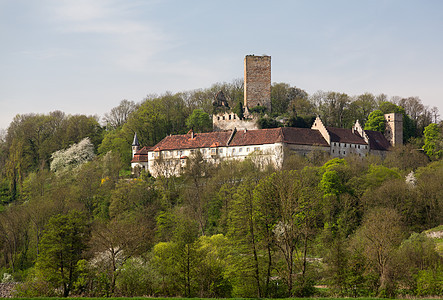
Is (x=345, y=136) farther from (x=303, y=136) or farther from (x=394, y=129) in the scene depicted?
(x=394, y=129)

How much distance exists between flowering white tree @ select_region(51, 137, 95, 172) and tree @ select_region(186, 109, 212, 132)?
44.2 ft

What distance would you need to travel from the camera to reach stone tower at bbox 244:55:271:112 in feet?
279

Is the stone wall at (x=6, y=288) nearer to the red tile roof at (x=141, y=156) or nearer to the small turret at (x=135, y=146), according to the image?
the red tile roof at (x=141, y=156)

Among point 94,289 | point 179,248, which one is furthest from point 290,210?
point 94,289

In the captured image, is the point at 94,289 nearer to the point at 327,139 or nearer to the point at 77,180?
the point at 77,180

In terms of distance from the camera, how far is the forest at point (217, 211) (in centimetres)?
3600

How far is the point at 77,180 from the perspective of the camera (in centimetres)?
7244

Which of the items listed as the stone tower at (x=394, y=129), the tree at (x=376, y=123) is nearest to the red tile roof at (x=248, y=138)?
the tree at (x=376, y=123)

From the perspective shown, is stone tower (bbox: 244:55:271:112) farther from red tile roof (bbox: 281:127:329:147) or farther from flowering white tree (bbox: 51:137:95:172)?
flowering white tree (bbox: 51:137:95:172)

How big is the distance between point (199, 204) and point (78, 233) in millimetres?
21130

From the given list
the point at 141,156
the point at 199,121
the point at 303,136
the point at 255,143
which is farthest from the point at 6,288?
the point at 199,121

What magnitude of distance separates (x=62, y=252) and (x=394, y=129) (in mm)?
51370

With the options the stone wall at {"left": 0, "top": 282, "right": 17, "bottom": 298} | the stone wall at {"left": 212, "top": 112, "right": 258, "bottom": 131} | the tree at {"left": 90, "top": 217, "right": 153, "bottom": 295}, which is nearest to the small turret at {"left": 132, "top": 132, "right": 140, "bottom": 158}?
the stone wall at {"left": 212, "top": 112, "right": 258, "bottom": 131}

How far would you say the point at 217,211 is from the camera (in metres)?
59.2
